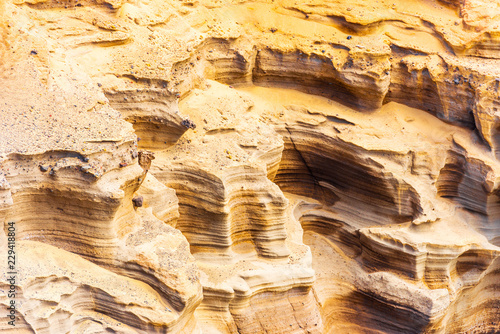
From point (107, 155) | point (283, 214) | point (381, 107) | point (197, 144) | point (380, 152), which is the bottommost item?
point (107, 155)

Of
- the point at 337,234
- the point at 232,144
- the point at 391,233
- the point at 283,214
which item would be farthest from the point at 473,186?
the point at 232,144

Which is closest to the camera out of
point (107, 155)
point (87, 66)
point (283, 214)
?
point (107, 155)

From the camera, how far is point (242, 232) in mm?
9359

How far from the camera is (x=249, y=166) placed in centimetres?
905

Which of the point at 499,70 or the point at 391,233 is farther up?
the point at 499,70

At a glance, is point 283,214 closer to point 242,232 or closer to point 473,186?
point 242,232

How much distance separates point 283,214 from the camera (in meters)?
9.27

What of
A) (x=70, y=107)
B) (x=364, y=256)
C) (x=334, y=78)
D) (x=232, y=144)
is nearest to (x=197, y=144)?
(x=232, y=144)

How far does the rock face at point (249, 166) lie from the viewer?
7.18 metres

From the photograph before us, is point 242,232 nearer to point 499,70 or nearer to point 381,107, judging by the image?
point 381,107

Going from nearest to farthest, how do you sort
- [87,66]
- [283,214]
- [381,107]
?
[87,66] < [283,214] < [381,107]

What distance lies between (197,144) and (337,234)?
11.6 ft

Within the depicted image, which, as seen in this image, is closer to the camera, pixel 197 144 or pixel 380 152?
pixel 197 144

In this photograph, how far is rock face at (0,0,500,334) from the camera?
7176 millimetres
